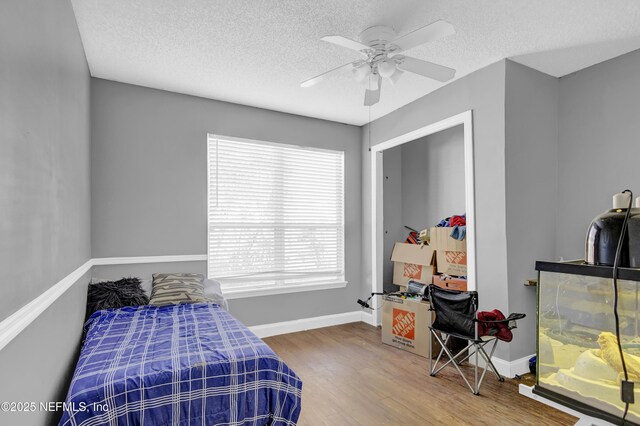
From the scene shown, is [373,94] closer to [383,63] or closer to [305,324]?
[383,63]

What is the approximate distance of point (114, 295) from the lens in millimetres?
3053

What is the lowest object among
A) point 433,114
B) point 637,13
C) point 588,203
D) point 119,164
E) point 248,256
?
point 248,256

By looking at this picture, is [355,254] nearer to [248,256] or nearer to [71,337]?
[248,256]

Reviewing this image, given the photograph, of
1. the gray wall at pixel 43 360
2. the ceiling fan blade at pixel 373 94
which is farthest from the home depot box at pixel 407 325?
the gray wall at pixel 43 360

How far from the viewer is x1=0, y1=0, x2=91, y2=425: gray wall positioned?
1103mm

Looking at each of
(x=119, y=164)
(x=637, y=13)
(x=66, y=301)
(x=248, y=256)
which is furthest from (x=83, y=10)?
(x=637, y=13)

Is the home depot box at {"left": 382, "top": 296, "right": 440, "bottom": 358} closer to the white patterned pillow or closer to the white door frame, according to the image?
the white door frame

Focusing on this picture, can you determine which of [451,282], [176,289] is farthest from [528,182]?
[176,289]

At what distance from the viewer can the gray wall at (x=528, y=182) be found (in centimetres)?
302

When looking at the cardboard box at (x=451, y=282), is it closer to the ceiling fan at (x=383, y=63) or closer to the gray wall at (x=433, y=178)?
the gray wall at (x=433, y=178)

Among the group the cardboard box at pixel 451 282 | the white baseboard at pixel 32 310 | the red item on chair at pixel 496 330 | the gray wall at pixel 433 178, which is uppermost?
the gray wall at pixel 433 178

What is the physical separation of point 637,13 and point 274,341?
417 cm

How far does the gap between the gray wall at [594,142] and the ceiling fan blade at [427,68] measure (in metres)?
1.64

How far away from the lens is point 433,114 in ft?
12.2
